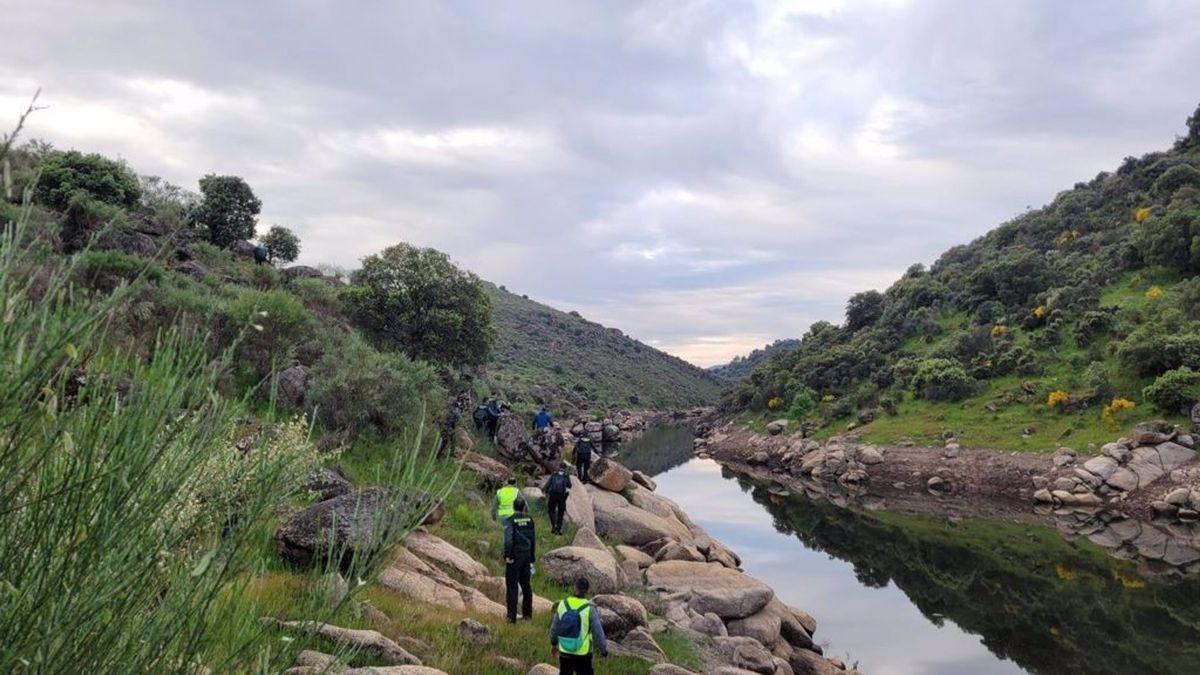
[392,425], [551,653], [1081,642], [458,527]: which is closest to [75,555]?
[551,653]

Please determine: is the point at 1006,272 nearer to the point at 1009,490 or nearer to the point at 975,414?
the point at 975,414

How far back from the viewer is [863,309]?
284ft

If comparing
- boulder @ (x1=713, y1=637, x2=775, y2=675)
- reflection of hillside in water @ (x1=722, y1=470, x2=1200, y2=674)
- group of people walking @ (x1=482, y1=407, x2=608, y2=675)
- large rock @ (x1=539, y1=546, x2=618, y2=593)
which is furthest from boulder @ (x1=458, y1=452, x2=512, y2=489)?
reflection of hillside in water @ (x1=722, y1=470, x2=1200, y2=674)

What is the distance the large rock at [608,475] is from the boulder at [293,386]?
456 inches

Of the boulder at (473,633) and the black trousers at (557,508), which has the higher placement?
the black trousers at (557,508)

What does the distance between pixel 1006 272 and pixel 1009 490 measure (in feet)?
109

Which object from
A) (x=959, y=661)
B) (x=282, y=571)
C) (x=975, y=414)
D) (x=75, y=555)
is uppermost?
(x=975, y=414)

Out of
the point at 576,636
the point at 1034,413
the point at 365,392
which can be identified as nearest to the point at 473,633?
the point at 576,636

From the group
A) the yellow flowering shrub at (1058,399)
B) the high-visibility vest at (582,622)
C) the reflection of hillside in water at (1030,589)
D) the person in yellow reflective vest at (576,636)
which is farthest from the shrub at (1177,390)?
the high-visibility vest at (582,622)

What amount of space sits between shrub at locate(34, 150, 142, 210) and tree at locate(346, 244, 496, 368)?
10843mm

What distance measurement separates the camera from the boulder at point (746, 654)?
1532cm

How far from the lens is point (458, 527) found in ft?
62.0

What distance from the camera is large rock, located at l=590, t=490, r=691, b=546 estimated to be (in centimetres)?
2456

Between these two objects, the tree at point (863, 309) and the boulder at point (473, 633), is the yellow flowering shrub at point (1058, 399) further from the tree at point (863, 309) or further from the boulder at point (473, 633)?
the boulder at point (473, 633)
